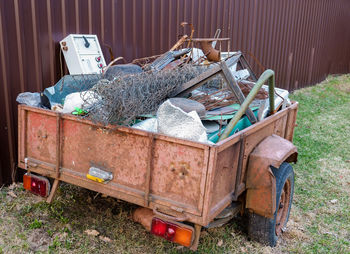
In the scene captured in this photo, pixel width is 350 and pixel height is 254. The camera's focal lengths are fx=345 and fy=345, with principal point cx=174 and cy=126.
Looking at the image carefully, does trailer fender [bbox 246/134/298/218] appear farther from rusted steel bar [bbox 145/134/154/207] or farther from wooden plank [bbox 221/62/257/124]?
rusted steel bar [bbox 145/134/154/207]

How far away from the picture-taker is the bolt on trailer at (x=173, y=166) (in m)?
2.26

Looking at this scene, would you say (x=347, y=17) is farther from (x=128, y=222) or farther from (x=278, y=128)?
(x=128, y=222)

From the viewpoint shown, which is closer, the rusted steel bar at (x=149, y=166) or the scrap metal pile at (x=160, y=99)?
the rusted steel bar at (x=149, y=166)

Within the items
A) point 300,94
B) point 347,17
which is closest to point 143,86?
point 300,94

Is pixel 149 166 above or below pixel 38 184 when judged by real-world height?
above

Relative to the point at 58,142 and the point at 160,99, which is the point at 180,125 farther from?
the point at 58,142

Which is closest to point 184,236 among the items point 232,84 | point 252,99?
point 252,99

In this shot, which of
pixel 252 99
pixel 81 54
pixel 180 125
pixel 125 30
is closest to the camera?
pixel 180 125

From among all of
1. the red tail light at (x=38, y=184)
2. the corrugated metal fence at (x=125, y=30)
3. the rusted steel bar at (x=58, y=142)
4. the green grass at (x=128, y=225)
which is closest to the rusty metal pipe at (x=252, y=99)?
the corrugated metal fence at (x=125, y=30)

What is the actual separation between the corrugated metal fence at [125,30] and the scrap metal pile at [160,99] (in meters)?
0.60

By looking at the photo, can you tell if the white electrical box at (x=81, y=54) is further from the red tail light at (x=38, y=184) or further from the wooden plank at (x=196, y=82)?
the red tail light at (x=38, y=184)

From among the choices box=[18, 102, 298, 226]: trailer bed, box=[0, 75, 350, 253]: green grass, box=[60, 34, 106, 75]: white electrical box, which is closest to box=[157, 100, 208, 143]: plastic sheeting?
box=[18, 102, 298, 226]: trailer bed

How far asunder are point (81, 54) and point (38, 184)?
1752 mm

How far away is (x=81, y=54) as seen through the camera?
4023 mm
